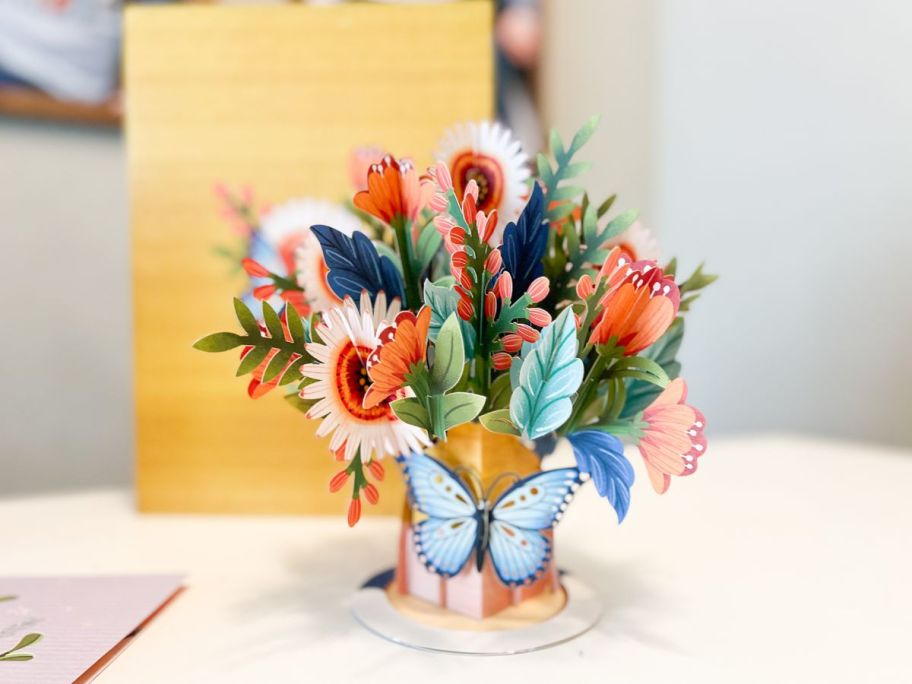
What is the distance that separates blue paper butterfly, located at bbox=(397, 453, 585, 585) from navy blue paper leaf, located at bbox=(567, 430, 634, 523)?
0.10 ft

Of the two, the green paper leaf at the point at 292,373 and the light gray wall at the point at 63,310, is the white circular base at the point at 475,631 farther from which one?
the light gray wall at the point at 63,310

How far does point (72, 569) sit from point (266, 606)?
172 millimetres

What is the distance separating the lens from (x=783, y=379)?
1012 mm

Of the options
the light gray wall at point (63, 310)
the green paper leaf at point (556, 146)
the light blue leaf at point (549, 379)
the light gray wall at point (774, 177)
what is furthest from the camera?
Result: the light gray wall at point (63, 310)

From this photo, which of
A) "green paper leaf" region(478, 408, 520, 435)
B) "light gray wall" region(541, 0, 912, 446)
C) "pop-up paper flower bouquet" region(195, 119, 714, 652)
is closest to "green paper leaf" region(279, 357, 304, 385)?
"pop-up paper flower bouquet" region(195, 119, 714, 652)

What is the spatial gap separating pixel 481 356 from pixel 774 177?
72cm

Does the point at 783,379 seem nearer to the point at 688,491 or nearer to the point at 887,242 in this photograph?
the point at 887,242

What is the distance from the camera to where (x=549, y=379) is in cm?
38

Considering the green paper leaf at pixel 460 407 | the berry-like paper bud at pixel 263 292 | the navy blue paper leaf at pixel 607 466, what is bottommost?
the navy blue paper leaf at pixel 607 466

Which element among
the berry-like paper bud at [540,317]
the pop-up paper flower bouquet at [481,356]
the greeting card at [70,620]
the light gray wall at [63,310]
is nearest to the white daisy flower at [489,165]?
the pop-up paper flower bouquet at [481,356]

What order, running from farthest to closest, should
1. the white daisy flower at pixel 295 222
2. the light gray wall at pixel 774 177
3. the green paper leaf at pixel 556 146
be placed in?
the light gray wall at pixel 774 177 → the white daisy flower at pixel 295 222 → the green paper leaf at pixel 556 146

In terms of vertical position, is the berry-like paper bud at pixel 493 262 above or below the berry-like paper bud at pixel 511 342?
above

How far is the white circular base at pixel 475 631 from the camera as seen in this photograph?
444 mm

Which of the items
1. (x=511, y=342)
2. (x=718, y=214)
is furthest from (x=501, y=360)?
(x=718, y=214)
